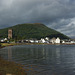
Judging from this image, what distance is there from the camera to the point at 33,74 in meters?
22.3

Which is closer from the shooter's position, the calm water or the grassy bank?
the grassy bank

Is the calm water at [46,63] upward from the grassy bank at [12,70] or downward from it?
downward

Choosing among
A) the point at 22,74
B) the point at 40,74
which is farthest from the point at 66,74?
the point at 22,74

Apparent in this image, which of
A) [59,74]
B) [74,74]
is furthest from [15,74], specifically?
[74,74]

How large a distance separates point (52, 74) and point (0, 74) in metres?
9.79

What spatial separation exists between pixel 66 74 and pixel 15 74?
9855mm

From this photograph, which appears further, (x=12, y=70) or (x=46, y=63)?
(x=46, y=63)

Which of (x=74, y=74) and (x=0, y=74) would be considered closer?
(x=0, y=74)

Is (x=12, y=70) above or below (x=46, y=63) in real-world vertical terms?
above

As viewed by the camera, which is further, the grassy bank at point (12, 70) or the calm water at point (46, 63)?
the calm water at point (46, 63)

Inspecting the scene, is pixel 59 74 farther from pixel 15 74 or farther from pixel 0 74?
pixel 0 74

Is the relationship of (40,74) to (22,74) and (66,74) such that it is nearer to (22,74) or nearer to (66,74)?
(22,74)

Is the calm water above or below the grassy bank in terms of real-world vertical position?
below

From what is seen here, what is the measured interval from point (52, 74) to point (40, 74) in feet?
7.70
